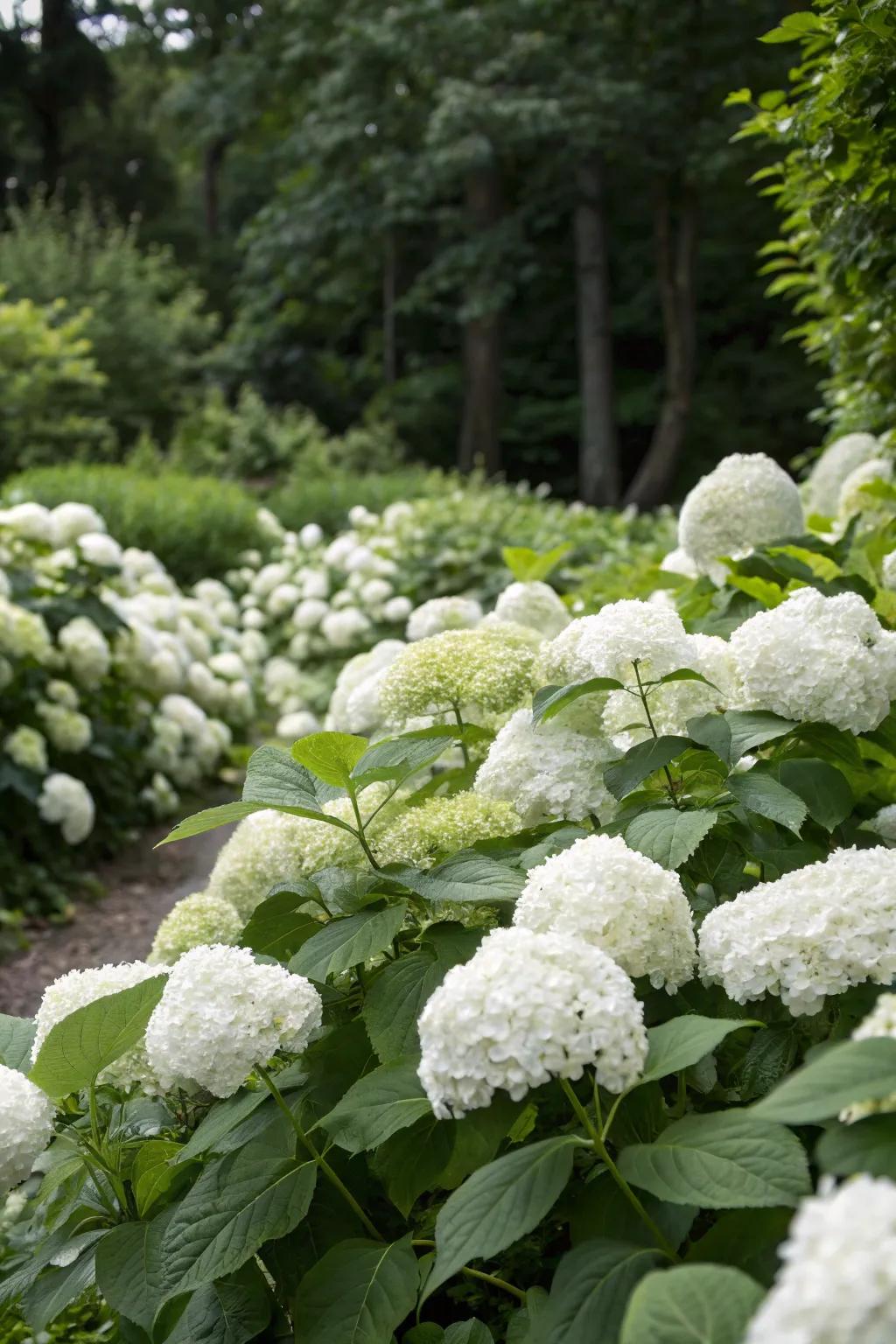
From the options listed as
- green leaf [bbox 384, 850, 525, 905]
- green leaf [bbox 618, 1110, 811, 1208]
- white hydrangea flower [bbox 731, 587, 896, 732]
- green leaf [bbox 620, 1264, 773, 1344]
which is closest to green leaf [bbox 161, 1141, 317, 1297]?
green leaf [bbox 384, 850, 525, 905]

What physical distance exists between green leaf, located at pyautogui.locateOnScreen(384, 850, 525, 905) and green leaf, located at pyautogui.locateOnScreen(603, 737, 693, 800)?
7.4 inches

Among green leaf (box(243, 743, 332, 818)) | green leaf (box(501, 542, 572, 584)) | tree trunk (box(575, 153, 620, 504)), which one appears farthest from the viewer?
tree trunk (box(575, 153, 620, 504))

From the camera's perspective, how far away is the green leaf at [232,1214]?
1.46 m

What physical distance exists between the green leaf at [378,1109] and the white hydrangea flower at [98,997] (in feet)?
1.31

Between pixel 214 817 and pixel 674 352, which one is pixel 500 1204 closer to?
pixel 214 817

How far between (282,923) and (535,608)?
4.36ft

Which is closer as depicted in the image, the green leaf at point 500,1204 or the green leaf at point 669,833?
the green leaf at point 500,1204

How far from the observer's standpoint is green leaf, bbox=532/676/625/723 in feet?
6.01

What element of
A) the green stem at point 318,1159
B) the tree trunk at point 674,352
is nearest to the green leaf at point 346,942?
the green stem at point 318,1159

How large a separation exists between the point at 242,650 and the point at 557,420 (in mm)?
12656

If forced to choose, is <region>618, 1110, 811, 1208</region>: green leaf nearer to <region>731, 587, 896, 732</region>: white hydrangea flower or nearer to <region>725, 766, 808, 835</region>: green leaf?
<region>725, 766, 808, 835</region>: green leaf

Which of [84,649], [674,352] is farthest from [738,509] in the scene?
[674,352]

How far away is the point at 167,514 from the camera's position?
29.4 feet

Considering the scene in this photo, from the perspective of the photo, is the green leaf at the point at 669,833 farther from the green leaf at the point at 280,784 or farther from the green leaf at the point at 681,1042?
the green leaf at the point at 280,784
